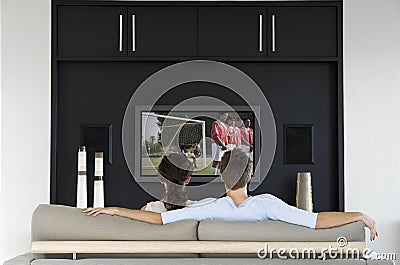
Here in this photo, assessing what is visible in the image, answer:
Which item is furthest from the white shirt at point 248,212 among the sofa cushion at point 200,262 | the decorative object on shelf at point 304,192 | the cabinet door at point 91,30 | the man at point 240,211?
the cabinet door at point 91,30

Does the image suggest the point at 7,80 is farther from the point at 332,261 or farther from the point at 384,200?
the point at 332,261

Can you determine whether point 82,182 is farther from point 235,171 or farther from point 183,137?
point 235,171

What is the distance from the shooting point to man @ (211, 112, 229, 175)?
6.79 m

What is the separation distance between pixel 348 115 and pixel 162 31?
67.0 inches

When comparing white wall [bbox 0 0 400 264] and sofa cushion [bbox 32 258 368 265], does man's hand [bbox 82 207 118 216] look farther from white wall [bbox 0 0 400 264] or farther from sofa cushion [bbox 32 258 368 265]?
white wall [bbox 0 0 400 264]

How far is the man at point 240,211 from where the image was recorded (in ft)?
10.3

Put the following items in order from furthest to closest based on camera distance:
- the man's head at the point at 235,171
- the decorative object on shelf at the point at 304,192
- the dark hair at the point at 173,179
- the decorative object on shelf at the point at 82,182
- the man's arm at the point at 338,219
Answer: the decorative object on shelf at the point at 304,192
the decorative object on shelf at the point at 82,182
the dark hair at the point at 173,179
the man's head at the point at 235,171
the man's arm at the point at 338,219

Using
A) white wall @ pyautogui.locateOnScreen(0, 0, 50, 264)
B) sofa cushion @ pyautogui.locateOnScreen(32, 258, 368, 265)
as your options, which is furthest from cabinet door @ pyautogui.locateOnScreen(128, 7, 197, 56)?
sofa cushion @ pyautogui.locateOnScreen(32, 258, 368, 265)

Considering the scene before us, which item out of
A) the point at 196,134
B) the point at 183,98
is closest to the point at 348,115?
the point at 196,134

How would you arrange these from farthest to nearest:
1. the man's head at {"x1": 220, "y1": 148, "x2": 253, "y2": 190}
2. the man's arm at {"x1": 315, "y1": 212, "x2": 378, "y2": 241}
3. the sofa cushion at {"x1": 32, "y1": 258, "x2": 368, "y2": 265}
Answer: the man's head at {"x1": 220, "y1": 148, "x2": 253, "y2": 190} < the man's arm at {"x1": 315, "y1": 212, "x2": 378, "y2": 241} < the sofa cushion at {"x1": 32, "y1": 258, "x2": 368, "y2": 265}

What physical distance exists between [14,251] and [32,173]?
0.66m

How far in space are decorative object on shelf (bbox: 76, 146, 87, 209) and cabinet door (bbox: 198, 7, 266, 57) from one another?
1288mm

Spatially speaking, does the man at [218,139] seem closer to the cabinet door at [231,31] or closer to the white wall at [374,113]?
the cabinet door at [231,31]

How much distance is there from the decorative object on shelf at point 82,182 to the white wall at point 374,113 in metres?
2.15
